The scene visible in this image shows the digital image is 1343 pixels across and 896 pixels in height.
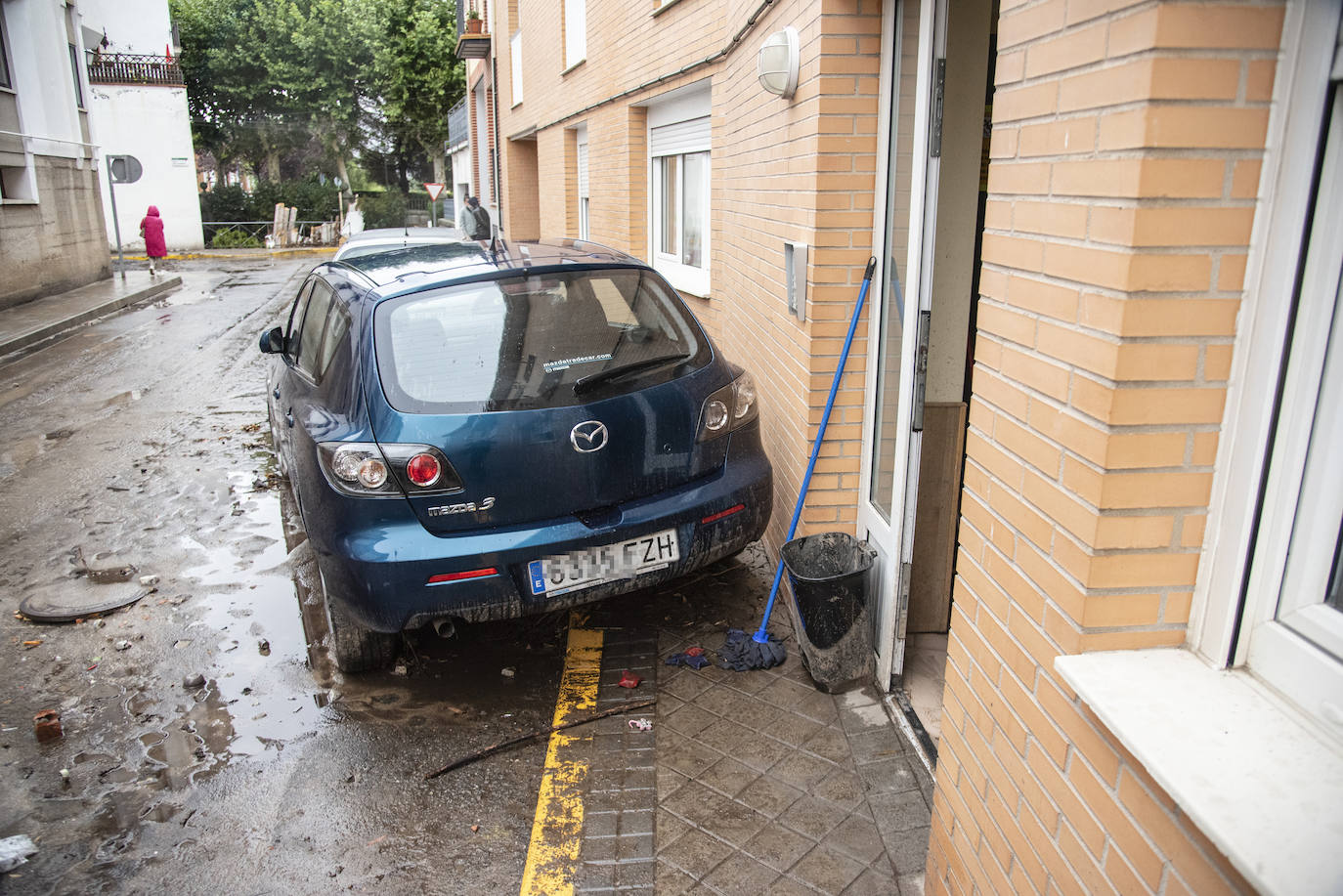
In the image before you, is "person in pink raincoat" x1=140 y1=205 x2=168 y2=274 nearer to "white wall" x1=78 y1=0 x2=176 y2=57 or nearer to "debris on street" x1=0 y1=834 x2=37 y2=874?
"white wall" x1=78 y1=0 x2=176 y2=57

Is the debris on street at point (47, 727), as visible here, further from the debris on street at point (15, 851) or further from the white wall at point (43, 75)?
the white wall at point (43, 75)

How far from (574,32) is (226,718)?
11.4 m

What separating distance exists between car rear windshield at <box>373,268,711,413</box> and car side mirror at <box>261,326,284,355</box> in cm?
186

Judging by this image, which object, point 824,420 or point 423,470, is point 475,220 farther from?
point 423,470

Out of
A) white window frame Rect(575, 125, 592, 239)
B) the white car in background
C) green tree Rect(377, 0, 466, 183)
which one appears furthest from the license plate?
green tree Rect(377, 0, 466, 183)

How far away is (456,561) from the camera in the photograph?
354cm

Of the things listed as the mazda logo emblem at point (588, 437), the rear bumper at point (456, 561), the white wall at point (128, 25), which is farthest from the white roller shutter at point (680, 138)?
the white wall at point (128, 25)

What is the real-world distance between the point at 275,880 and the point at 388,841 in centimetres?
34

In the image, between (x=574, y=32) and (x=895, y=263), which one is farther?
(x=574, y=32)

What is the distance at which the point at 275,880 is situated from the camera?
112 inches

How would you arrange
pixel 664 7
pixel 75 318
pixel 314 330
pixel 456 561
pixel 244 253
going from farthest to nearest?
pixel 244 253
pixel 75 318
pixel 664 7
pixel 314 330
pixel 456 561

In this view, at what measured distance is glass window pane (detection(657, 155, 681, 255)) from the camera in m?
9.06

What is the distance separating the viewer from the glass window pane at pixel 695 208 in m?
8.05

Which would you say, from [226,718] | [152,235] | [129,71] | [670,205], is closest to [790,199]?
[226,718]
